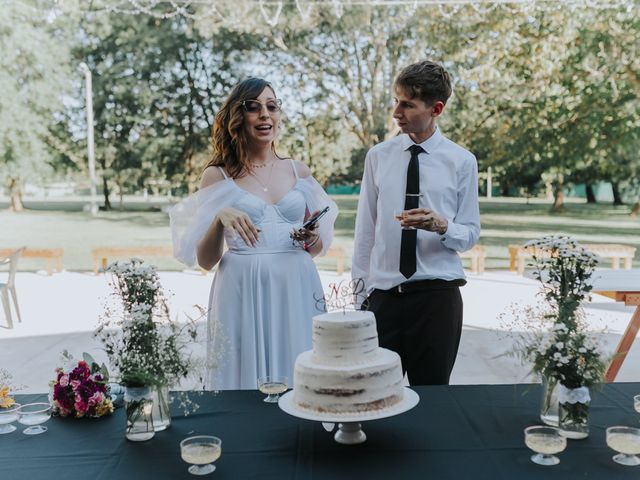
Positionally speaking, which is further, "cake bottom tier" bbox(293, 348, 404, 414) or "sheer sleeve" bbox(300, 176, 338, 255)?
"sheer sleeve" bbox(300, 176, 338, 255)

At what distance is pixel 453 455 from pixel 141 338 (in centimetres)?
88

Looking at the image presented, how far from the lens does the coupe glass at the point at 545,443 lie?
5.57 ft

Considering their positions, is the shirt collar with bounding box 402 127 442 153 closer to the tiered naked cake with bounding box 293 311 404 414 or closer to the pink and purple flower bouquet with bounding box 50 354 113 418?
the tiered naked cake with bounding box 293 311 404 414

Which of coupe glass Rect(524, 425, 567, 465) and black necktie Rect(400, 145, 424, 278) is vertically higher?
black necktie Rect(400, 145, 424, 278)

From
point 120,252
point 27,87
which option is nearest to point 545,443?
point 120,252

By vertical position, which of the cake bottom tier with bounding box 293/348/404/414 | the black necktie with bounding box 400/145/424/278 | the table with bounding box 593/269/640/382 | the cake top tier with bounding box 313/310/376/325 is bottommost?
the table with bounding box 593/269/640/382

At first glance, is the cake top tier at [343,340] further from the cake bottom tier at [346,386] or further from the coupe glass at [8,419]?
the coupe glass at [8,419]

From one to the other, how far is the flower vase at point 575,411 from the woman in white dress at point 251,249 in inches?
47.3

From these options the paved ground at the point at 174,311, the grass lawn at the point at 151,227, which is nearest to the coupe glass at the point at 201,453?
the paved ground at the point at 174,311

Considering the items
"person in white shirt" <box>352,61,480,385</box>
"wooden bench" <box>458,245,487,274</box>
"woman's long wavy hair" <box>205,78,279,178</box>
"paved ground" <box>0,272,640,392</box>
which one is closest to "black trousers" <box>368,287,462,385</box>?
"person in white shirt" <box>352,61,480,385</box>

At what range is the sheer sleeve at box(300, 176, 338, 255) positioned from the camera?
312cm

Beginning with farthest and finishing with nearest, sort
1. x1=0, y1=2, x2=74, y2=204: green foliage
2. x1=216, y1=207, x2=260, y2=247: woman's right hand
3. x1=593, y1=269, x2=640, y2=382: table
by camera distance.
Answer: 1. x1=0, y1=2, x2=74, y2=204: green foliage
2. x1=593, y1=269, x2=640, y2=382: table
3. x1=216, y1=207, x2=260, y2=247: woman's right hand

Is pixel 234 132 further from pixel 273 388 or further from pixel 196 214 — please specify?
pixel 273 388

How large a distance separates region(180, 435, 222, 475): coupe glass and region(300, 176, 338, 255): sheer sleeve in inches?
62.2
